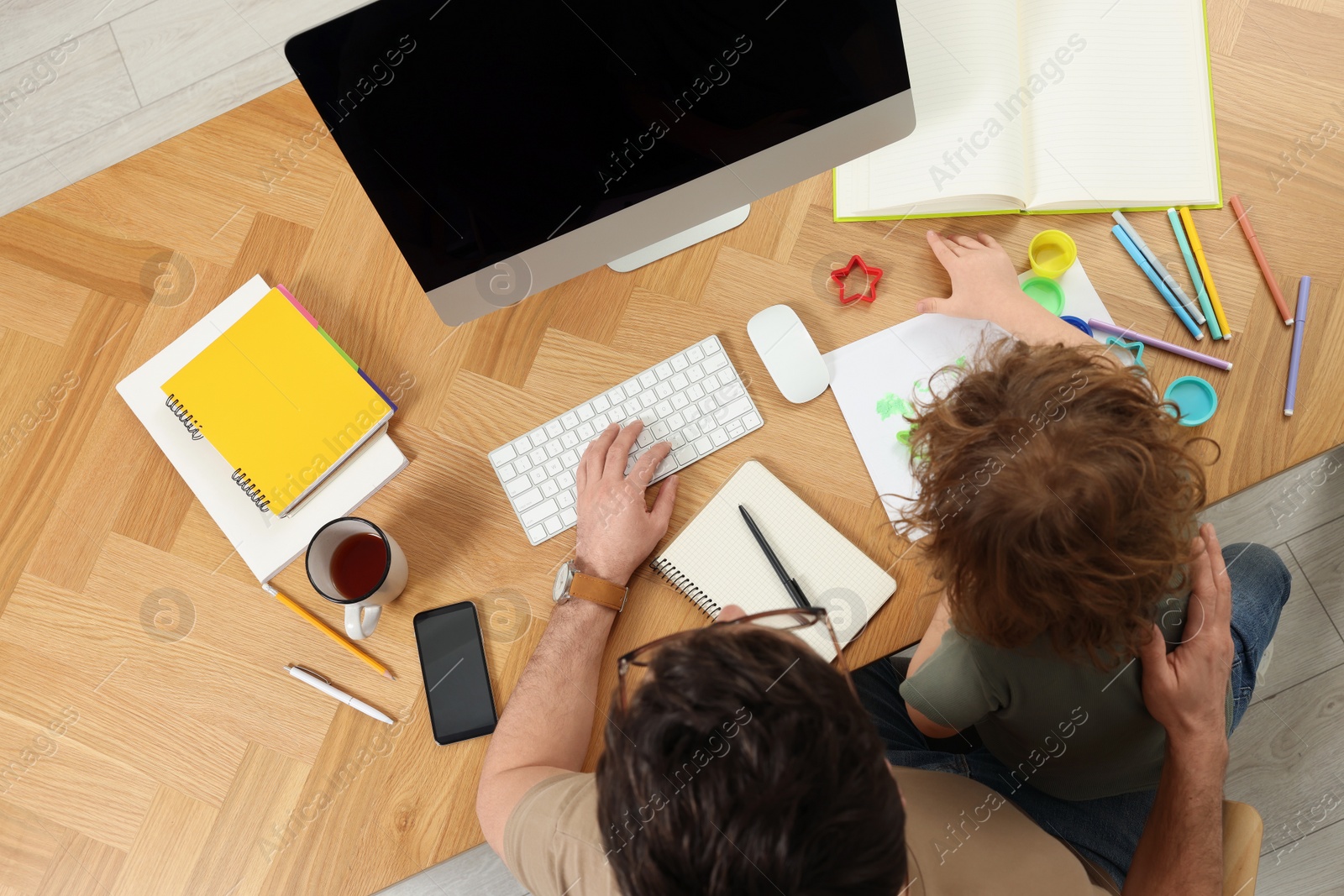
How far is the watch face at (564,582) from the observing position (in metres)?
0.92

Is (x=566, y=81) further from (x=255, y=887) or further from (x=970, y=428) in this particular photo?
(x=255, y=887)

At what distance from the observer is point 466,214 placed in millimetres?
837

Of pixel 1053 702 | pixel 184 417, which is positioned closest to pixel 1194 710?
pixel 1053 702

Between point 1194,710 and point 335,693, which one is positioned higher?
point 335,693

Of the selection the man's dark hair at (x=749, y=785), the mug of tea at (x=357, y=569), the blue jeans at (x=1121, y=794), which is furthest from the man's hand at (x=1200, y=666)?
the mug of tea at (x=357, y=569)

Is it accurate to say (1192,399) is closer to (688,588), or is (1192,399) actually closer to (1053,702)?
(1053,702)

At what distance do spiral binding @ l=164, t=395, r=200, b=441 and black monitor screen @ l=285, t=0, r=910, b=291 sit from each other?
1.21 feet

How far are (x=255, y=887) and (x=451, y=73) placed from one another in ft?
3.08

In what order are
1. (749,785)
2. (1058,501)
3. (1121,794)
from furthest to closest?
(1121,794) < (1058,501) < (749,785)

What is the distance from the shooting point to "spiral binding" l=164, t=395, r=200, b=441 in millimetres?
964

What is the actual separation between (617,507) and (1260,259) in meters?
0.85

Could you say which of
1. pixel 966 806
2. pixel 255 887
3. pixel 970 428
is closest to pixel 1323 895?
pixel 966 806

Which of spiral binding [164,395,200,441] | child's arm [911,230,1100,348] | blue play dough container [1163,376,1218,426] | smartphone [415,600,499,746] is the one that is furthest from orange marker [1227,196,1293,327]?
spiral binding [164,395,200,441]

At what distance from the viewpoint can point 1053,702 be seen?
2.96 feet
